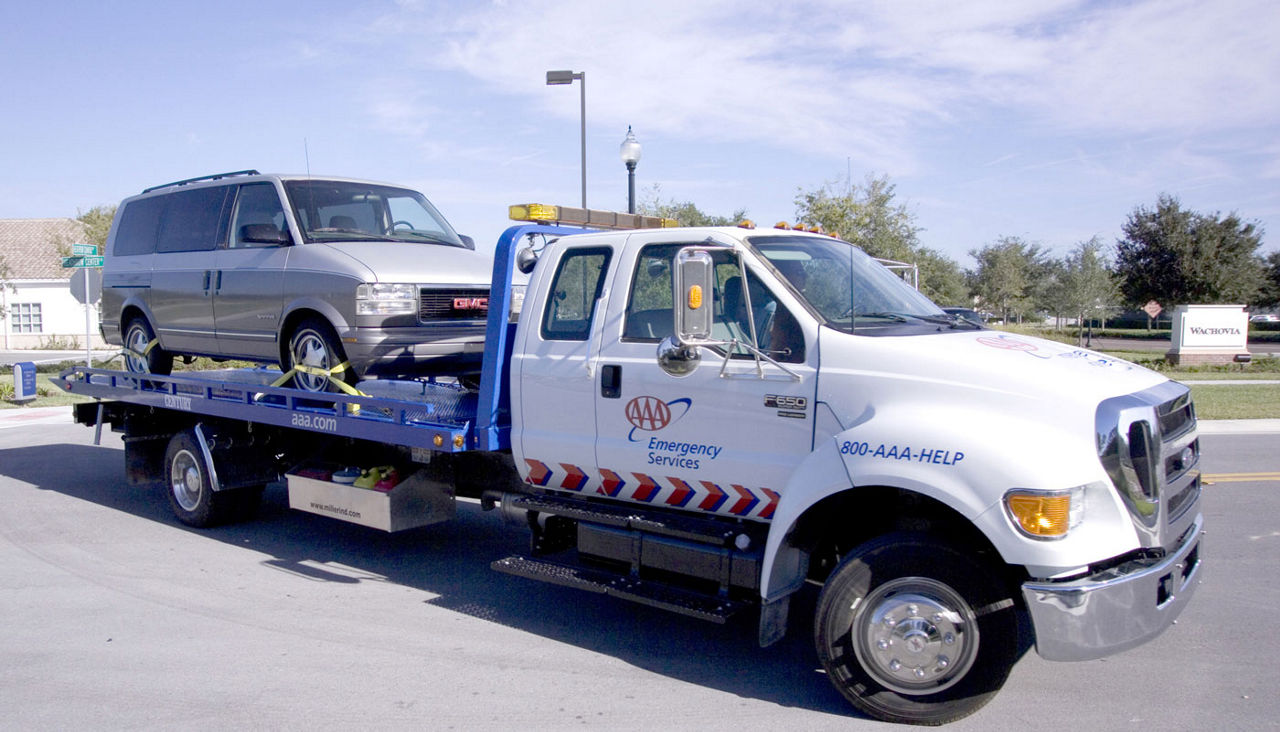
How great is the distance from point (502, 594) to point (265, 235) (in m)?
3.45

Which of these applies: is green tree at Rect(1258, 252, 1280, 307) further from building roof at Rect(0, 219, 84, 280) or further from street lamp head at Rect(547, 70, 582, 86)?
building roof at Rect(0, 219, 84, 280)

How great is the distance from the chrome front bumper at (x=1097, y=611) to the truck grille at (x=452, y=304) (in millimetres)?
4553

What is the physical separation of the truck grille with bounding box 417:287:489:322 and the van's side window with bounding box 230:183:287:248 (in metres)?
1.39

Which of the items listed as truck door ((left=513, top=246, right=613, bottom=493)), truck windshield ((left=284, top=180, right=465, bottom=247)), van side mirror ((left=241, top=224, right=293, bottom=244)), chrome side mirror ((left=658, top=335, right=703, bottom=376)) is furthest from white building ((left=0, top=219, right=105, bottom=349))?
chrome side mirror ((left=658, top=335, right=703, bottom=376))

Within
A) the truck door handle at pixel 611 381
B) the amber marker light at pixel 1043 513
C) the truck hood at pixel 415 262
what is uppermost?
the truck hood at pixel 415 262

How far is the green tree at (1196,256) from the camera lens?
3747cm

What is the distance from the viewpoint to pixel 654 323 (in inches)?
202

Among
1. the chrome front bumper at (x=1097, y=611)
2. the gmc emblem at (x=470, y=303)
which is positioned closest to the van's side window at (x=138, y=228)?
the gmc emblem at (x=470, y=303)

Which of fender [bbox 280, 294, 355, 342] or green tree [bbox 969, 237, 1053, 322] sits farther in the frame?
green tree [bbox 969, 237, 1053, 322]

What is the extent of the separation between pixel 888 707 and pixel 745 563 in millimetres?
937

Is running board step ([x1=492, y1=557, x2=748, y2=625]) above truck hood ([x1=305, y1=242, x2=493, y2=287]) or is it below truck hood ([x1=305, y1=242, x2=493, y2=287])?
below

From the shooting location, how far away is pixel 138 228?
30.4 feet

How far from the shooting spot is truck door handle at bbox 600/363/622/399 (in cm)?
514

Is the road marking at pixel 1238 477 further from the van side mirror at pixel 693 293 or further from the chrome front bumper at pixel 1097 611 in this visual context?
the van side mirror at pixel 693 293
